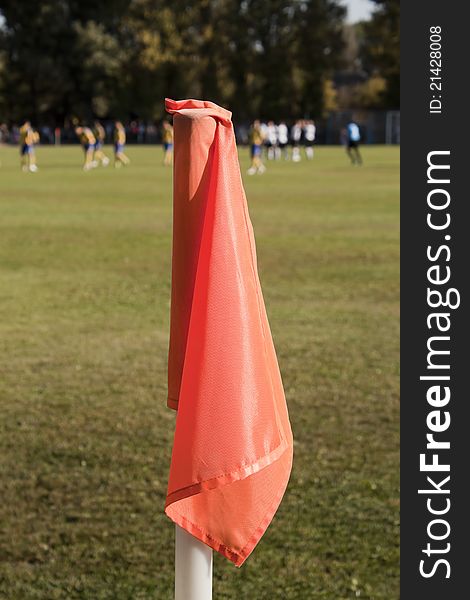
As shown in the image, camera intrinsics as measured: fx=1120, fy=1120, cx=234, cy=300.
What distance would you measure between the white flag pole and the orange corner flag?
0.03 meters

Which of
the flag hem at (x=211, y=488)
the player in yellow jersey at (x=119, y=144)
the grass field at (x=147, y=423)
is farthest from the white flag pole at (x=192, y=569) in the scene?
the player in yellow jersey at (x=119, y=144)

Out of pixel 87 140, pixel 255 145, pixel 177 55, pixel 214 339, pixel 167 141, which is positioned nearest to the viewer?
pixel 214 339

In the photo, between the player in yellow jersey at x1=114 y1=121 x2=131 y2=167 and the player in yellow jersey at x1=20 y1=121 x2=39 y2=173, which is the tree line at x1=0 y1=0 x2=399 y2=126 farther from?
the player in yellow jersey at x1=20 y1=121 x2=39 y2=173

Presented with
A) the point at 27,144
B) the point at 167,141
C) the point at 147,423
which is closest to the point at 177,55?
the point at 167,141

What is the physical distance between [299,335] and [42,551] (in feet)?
16.1

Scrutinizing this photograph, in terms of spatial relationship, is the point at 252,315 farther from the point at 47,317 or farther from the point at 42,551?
the point at 47,317

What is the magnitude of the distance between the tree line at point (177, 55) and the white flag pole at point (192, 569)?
7796 centimetres

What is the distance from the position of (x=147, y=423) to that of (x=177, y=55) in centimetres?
7556

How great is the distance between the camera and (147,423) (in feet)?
23.2

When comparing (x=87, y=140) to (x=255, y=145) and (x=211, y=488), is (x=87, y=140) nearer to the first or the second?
(x=255, y=145)

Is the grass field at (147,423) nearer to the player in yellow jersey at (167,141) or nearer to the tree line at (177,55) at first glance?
the player in yellow jersey at (167,141)

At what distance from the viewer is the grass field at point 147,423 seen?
501cm

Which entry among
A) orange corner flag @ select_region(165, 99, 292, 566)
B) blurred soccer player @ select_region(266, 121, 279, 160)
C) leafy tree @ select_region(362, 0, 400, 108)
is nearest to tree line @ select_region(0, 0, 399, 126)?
leafy tree @ select_region(362, 0, 400, 108)

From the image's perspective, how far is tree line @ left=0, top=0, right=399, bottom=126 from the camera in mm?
79125
